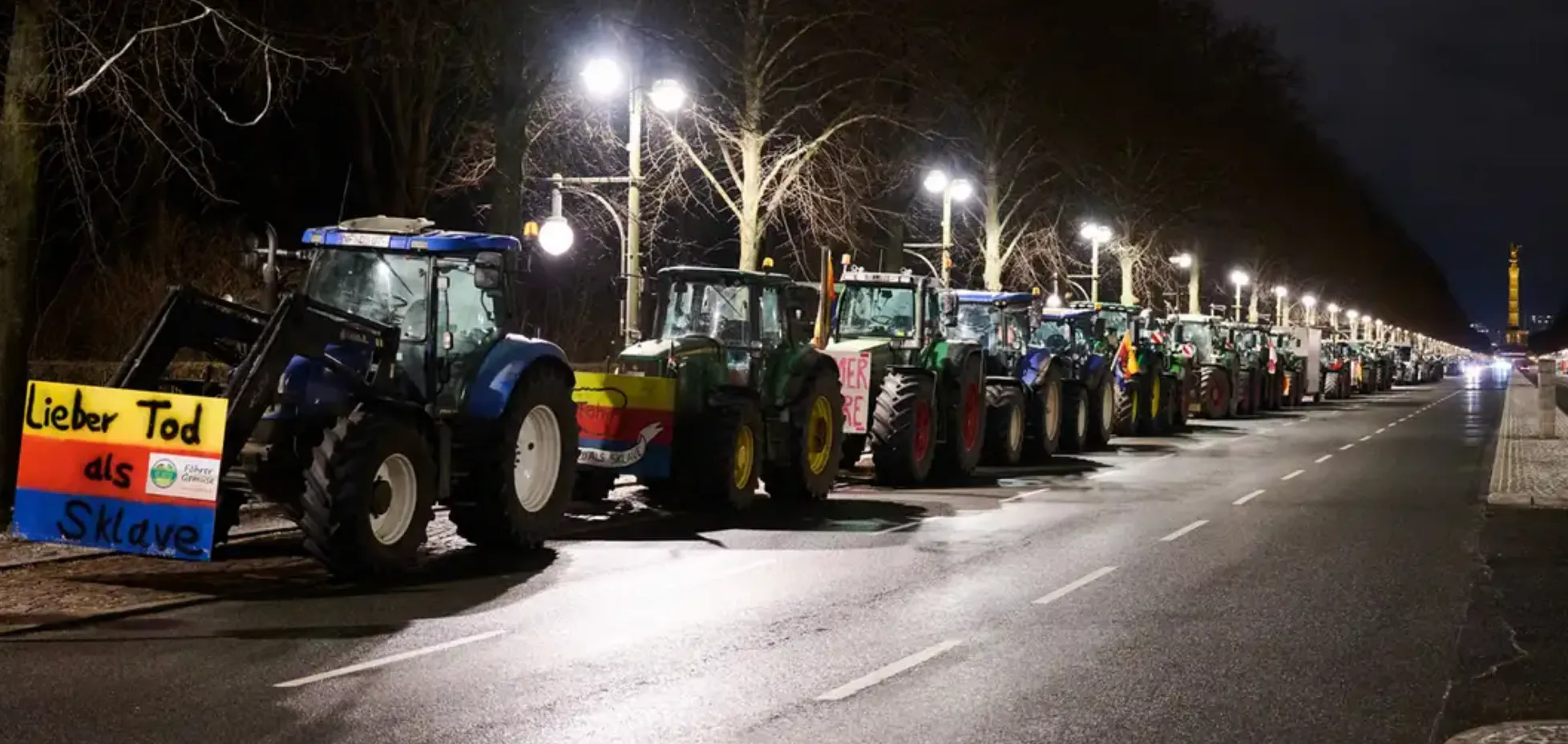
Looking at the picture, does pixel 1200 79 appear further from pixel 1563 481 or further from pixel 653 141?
pixel 1563 481

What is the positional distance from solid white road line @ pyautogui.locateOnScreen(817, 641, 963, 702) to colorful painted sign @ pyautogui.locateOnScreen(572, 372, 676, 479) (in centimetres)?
700

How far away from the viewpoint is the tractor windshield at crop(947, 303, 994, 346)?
27.6 m

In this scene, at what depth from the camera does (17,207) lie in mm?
15688

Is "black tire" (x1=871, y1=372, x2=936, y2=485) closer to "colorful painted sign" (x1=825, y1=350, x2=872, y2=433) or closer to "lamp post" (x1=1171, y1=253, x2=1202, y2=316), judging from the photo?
"colorful painted sign" (x1=825, y1=350, x2=872, y2=433)

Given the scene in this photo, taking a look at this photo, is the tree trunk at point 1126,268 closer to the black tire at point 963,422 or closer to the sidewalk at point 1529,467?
the sidewalk at point 1529,467

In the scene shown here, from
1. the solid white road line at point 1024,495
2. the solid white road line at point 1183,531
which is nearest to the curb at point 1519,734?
the solid white road line at point 1183,531

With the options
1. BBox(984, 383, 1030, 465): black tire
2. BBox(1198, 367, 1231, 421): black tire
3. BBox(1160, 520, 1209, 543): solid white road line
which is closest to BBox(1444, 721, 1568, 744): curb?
Result: BBox(1160, 520, 1209, 543): solid white road line

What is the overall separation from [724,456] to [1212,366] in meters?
29.6

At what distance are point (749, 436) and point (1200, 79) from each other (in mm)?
51409

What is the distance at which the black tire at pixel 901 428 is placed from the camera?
875 inches

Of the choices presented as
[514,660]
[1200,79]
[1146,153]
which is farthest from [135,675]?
[1200,79]

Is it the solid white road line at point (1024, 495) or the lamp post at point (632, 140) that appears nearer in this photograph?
the solid white road line at point (1024, 495)

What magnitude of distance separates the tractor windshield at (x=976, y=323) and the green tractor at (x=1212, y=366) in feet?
56.6

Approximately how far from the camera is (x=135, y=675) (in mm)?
9625
